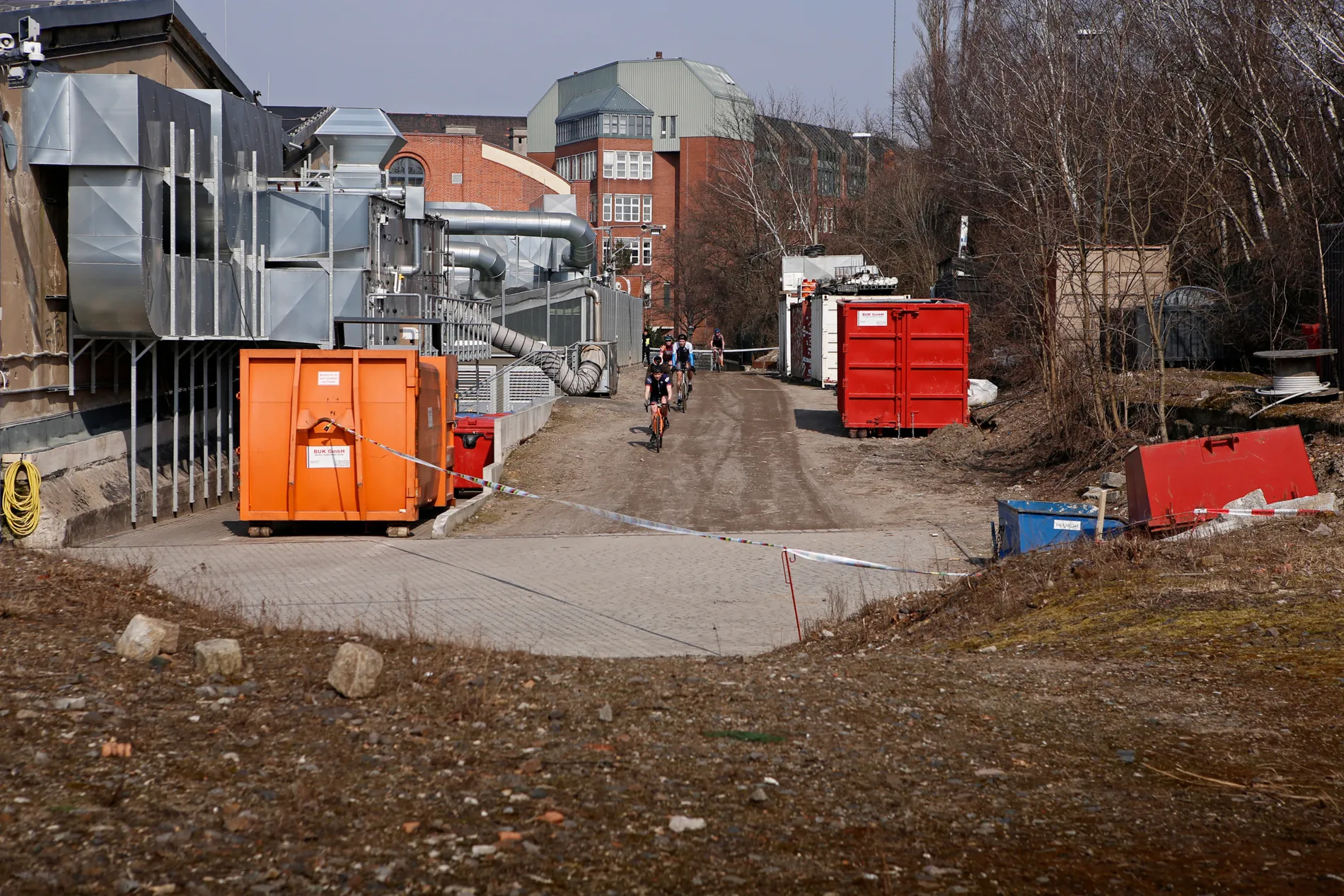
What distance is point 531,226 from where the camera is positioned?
45094 millimetres

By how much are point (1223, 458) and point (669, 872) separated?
29.7ft

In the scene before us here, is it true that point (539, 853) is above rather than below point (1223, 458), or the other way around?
below

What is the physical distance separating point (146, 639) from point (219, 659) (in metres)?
0.53

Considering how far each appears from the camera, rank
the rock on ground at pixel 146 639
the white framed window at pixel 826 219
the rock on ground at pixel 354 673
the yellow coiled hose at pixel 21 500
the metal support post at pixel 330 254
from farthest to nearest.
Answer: the white framed window at pixel 826 219 < the metal support post at pixel 330 254 < the yellow coiled hose at pixel 21 500 < the rock on ground at pixel 146 639 < the rock on ground at pixel 354 673

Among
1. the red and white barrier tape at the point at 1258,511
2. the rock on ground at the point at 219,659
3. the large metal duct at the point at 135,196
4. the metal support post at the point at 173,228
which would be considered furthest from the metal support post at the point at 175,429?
the red and white barrier tape at the point at 1258,511

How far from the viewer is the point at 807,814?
454cm

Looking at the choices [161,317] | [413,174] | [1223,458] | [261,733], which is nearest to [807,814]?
[261,733]

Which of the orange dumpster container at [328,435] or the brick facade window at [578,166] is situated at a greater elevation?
the brick facade window at [578,166]

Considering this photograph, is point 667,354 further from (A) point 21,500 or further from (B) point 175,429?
(A) point 21,500

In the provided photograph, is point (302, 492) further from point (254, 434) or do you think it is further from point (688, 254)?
point (688, 254)

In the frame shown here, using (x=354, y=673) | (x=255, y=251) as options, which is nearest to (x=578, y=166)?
(x=255, y=251)

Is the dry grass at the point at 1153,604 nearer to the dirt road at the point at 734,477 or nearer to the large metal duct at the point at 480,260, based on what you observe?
the dirt road at the point at 734,477

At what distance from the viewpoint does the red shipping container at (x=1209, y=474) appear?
11.0 meters

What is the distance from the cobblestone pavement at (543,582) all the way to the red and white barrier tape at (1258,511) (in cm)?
266
